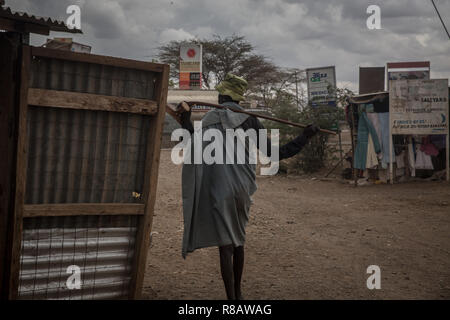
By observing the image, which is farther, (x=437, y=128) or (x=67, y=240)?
(x=437, y=128)

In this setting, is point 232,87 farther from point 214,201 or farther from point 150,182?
point 150,182

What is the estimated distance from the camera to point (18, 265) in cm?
304

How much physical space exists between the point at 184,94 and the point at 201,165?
18.3 meters

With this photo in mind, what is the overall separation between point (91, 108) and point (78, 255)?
1.05 metres

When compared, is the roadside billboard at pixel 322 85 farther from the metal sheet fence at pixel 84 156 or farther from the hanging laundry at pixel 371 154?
the metal sheet fence at pixel 84 156

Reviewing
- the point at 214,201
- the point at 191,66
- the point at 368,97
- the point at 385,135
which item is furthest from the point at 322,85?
the point at 191,66

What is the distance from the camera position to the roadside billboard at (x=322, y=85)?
41.7 ft

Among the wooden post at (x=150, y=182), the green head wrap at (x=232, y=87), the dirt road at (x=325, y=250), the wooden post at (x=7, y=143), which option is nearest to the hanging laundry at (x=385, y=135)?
the dirt road at (x=325, y=250)

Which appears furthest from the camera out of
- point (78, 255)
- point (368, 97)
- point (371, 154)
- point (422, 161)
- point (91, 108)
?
point (368, 97)

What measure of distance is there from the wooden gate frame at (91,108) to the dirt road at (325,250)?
0.99 m

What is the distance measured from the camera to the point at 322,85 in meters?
13.2
